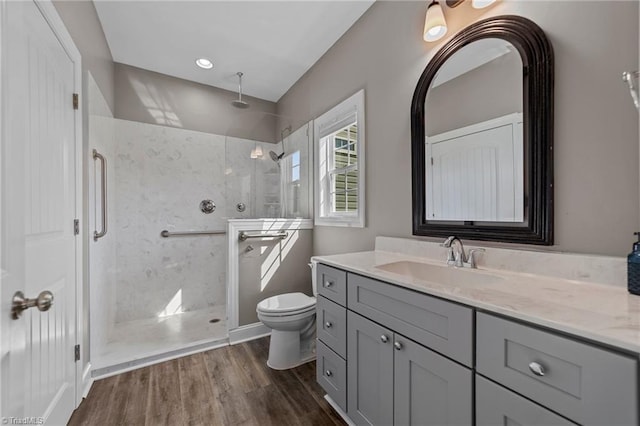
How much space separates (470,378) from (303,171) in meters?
2.43

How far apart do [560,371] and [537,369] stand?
0.05 metres

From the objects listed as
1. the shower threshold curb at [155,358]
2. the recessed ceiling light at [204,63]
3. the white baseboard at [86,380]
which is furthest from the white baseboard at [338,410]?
the recessed ceiling light at [204,63]

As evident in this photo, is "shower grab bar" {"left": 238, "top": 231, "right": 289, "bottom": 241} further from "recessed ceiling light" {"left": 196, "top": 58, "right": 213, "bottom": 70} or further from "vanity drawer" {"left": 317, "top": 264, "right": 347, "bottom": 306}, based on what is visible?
"recessed ceiling light" {"left": 196, "top": 58, "right": 213, "bottom": 70}

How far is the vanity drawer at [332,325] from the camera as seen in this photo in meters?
1.44

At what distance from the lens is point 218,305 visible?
10.8 feet

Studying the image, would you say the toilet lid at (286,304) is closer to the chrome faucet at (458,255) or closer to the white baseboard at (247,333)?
the white baseboard at (247,333)

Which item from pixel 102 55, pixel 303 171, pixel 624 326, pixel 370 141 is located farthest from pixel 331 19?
pixel 624 326

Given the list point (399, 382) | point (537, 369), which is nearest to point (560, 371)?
point (537, 369)

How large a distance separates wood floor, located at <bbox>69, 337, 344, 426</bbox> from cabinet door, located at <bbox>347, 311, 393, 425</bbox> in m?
0.27

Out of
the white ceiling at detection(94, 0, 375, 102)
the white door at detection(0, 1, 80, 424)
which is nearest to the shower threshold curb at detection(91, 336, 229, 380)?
the white door at detection(0, 1, 80, 424)

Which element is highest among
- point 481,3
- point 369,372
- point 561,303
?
point 481,3

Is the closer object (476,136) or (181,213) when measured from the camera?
(476,136)

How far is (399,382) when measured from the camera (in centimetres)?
110

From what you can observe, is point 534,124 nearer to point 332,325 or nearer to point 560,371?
point 560,371
